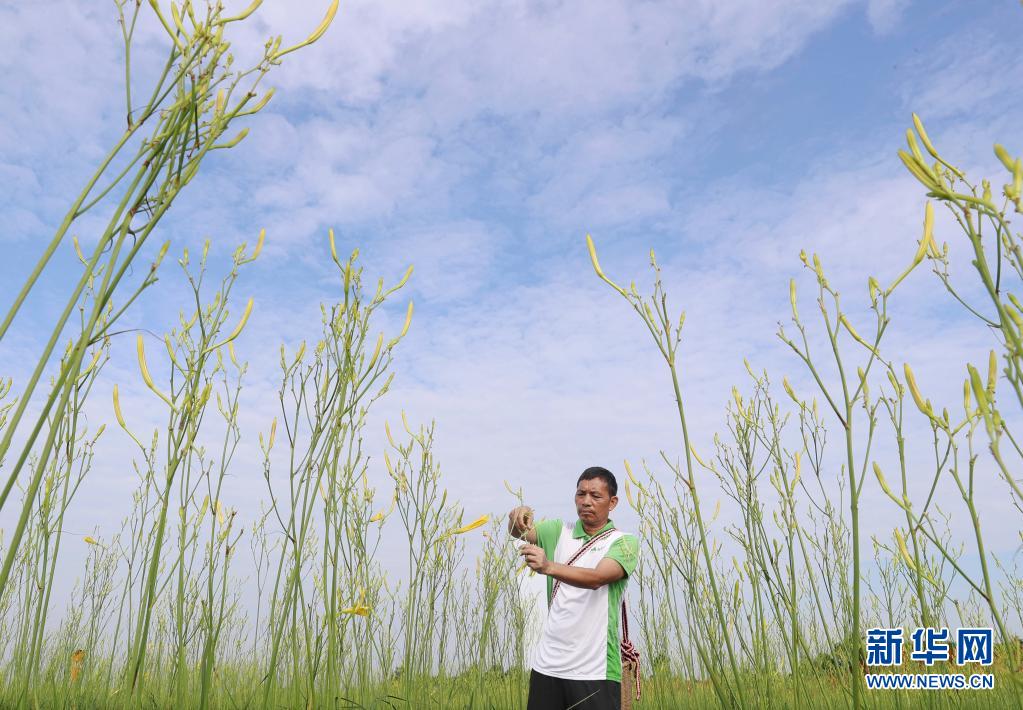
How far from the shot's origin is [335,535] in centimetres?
180

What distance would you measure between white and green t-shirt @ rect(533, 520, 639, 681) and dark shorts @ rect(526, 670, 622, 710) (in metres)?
0.03

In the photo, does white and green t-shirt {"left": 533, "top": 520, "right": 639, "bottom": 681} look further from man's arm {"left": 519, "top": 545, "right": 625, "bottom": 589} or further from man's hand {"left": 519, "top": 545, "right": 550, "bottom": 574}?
man's hand {"left": 519, "top": 545, "right": 550, "bottom": 574}

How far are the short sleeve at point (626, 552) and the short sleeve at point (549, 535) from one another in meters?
0.49

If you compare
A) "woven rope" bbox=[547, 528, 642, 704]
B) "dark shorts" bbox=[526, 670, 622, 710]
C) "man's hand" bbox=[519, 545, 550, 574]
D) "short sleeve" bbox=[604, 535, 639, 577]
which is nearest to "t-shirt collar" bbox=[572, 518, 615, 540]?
"woven rope" bbox=[547, 528, 642, 704]

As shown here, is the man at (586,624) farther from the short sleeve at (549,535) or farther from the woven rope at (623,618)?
the short sleeve at (549,535)

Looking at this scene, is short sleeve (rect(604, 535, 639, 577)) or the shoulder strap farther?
the shoulder strap

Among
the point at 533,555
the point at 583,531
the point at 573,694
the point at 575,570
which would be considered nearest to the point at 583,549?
the point at 583,531

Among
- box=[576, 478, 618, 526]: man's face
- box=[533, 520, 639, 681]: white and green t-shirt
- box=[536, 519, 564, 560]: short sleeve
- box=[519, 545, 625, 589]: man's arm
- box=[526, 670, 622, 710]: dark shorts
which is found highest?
box=[576, 478, 618, 526]: man's face

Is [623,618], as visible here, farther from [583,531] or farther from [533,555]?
[533,555]

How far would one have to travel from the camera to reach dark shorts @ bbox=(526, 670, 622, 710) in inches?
109

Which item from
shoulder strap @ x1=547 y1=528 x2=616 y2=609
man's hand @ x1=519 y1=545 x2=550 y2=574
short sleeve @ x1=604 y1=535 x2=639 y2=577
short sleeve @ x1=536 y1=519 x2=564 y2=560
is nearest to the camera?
man's hand @ x1=519 y1=545 x2=550 y2=574

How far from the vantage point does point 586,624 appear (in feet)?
9.44

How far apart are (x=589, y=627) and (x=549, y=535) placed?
1.88ft

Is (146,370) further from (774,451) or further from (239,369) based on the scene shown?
(774,451)
